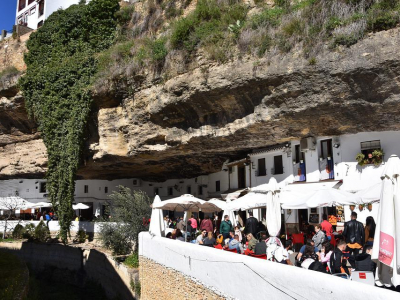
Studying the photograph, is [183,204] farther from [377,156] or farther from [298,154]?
[377,156]

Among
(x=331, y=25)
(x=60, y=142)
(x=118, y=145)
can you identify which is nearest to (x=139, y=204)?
(x=118, y=145)

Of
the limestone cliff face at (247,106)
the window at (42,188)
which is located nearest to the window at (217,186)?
Result: the limestone cliff face at (247,106)

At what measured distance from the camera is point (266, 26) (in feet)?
48.8

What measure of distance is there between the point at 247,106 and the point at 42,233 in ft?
48.6

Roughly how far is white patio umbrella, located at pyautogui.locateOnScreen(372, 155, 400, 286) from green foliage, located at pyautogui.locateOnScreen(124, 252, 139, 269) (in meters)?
11.6

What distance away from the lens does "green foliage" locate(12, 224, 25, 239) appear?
24.4 metres

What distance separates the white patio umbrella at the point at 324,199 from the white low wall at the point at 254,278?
3605 millimetres

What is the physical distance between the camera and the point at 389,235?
5848 millimetres

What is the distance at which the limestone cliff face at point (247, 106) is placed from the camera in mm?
12523

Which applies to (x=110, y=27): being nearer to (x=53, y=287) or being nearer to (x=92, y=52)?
(x=92, y=52)

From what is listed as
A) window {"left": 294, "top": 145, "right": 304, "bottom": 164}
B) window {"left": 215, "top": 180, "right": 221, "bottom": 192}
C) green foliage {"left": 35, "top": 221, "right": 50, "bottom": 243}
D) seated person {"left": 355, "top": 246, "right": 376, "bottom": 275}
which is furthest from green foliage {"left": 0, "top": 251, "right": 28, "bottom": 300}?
window {"left": 215, "top": 180, "right": 221, "bottom": 192}

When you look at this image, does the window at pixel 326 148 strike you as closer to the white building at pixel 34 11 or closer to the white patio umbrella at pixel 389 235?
the white patio umbrella at pixel 389 235

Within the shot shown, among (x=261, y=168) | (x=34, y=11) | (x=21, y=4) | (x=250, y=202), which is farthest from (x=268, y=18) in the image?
(x=21, y=4)

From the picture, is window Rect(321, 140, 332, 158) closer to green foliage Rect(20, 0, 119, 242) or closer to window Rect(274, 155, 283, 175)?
window Rect(274, 155, 283, 175)
